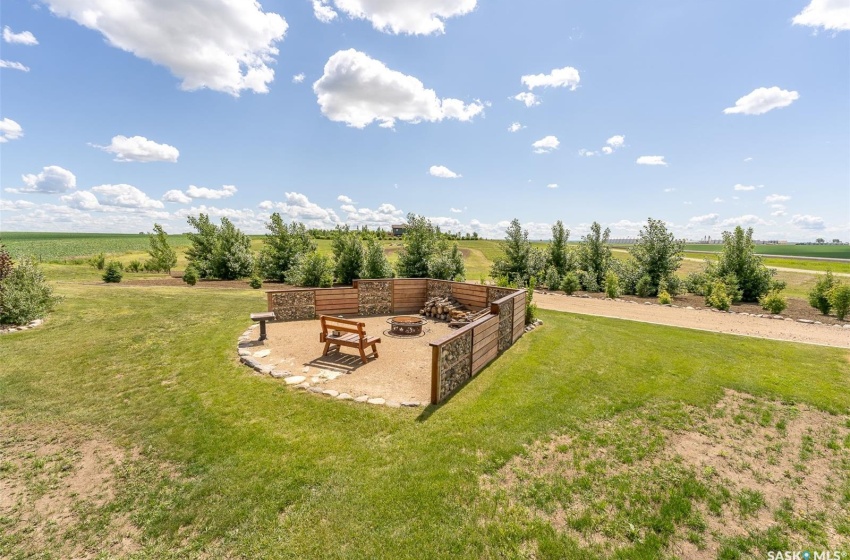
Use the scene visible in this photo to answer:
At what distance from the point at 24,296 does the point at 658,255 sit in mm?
28368

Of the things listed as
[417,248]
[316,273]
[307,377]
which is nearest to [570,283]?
[417,248]

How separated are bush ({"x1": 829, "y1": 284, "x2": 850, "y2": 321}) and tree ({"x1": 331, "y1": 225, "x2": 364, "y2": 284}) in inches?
838

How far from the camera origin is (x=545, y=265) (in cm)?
2298

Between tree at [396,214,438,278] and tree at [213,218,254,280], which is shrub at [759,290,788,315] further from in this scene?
tree at [213,218,254,280]

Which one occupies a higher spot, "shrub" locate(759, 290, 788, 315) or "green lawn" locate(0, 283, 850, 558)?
"shrub" locate(759, 290, 788, 315)

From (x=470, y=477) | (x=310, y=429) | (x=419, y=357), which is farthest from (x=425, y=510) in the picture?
(x=419, y=357)

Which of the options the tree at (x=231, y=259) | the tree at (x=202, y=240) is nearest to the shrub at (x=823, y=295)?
the tree at (x=231, y=259)

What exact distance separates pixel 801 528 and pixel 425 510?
4.01m

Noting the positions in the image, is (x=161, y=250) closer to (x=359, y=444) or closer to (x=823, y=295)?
(x=359, y=444)

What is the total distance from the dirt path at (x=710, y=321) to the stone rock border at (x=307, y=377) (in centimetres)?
1084

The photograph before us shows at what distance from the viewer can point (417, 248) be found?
67.2ft

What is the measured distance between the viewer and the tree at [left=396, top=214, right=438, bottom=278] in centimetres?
2027

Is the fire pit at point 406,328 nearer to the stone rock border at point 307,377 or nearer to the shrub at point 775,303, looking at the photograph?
the stone rock border at point 307,377

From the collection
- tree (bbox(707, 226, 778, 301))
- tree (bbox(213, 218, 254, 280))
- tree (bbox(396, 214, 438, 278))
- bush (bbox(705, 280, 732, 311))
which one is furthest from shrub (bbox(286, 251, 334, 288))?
tree (bbox(707, 226, 778, 301))
